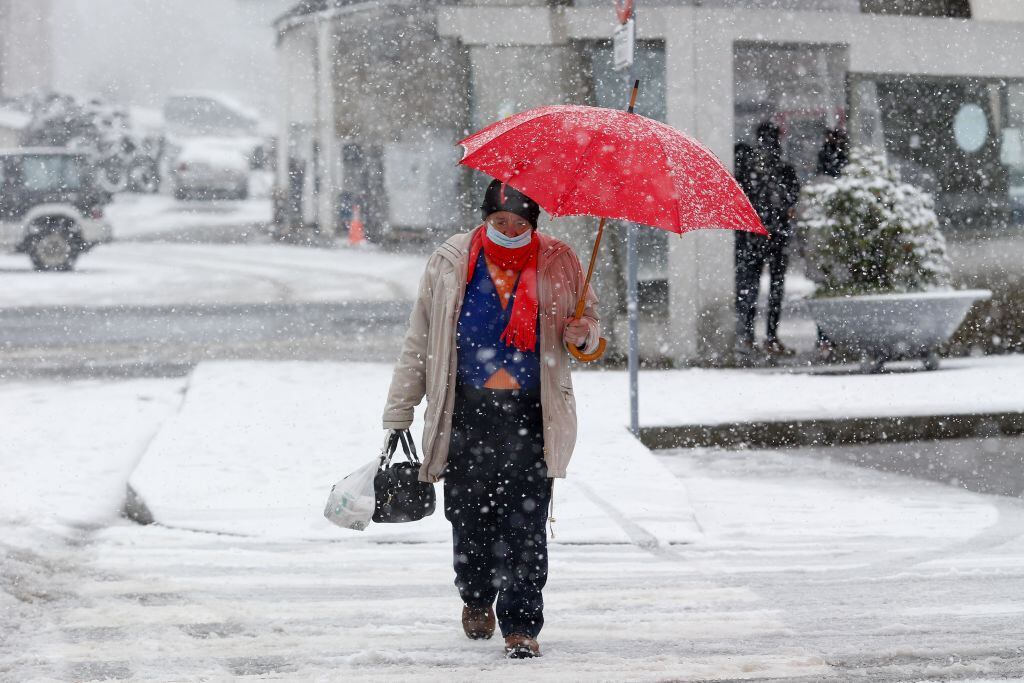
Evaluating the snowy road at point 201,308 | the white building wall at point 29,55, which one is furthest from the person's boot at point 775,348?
the white building wall at point 29,55

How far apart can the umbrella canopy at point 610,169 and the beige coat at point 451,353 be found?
15.1 inches

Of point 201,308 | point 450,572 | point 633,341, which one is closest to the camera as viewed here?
point 450,572

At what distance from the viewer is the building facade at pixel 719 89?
12945mm

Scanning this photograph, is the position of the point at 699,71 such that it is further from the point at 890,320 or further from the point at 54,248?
the point at 54,248

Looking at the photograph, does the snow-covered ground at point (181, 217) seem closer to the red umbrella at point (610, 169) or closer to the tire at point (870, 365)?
the tire at point (870, 365)

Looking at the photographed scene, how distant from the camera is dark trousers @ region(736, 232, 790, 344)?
13047 millimetres

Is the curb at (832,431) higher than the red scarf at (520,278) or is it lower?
lower

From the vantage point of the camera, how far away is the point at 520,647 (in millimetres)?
4867

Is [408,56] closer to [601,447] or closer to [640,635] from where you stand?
[601,447]

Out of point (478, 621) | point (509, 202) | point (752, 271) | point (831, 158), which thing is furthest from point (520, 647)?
point (831, 158)

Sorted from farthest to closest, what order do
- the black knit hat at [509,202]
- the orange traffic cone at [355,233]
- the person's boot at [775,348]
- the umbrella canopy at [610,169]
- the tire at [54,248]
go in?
the tire at [54,248]
the orange traffic cone at [355,233]
the person's boot at [775,348]
the black knit hat at [509,202]
the umbrella canopy at [610,169]

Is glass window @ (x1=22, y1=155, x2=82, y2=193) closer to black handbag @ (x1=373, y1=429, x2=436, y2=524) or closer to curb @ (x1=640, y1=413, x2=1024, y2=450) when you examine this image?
curb @ (x1=640, y1=413, x2=1024, y2=450)

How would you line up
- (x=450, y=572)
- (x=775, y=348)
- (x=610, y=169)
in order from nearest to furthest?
(x=610, y=169), (x=450, y=572), (x=775, y=348)

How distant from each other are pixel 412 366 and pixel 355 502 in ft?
1.71
